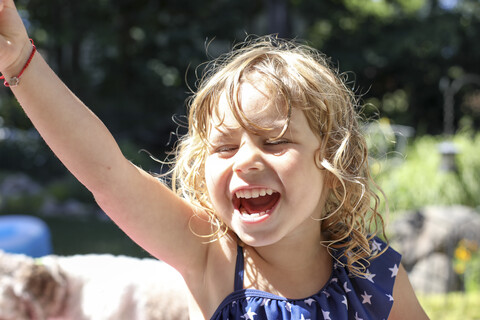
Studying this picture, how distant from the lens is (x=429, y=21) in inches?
570

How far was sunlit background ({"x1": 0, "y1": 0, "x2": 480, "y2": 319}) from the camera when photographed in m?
10.4

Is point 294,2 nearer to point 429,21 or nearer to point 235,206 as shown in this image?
point 429,21

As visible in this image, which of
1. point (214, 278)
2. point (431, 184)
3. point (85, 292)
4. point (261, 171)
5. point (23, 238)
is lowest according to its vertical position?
point (23, 238)

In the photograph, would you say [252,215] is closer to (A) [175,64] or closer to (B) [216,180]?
(B) [216,180]

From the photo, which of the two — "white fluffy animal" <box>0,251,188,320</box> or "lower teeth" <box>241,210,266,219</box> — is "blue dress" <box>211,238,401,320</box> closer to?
"lower teeth" <box>241,210,266,219</box>

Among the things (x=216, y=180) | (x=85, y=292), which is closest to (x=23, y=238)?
(x=85, y=292)

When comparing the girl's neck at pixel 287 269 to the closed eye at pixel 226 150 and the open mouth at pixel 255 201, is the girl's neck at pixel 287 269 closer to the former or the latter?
the open mouth at pixel 255 201

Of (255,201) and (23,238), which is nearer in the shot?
(255,201)

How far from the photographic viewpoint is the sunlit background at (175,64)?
10.4 metres

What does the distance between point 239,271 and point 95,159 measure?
1.53 feet

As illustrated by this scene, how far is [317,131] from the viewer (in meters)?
1.36

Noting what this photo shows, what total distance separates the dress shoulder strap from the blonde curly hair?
0.24ft

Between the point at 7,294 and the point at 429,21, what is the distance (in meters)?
14.6

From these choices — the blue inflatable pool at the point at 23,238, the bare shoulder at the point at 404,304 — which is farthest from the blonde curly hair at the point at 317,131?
the blue inflatable pool at the point at 23,238
